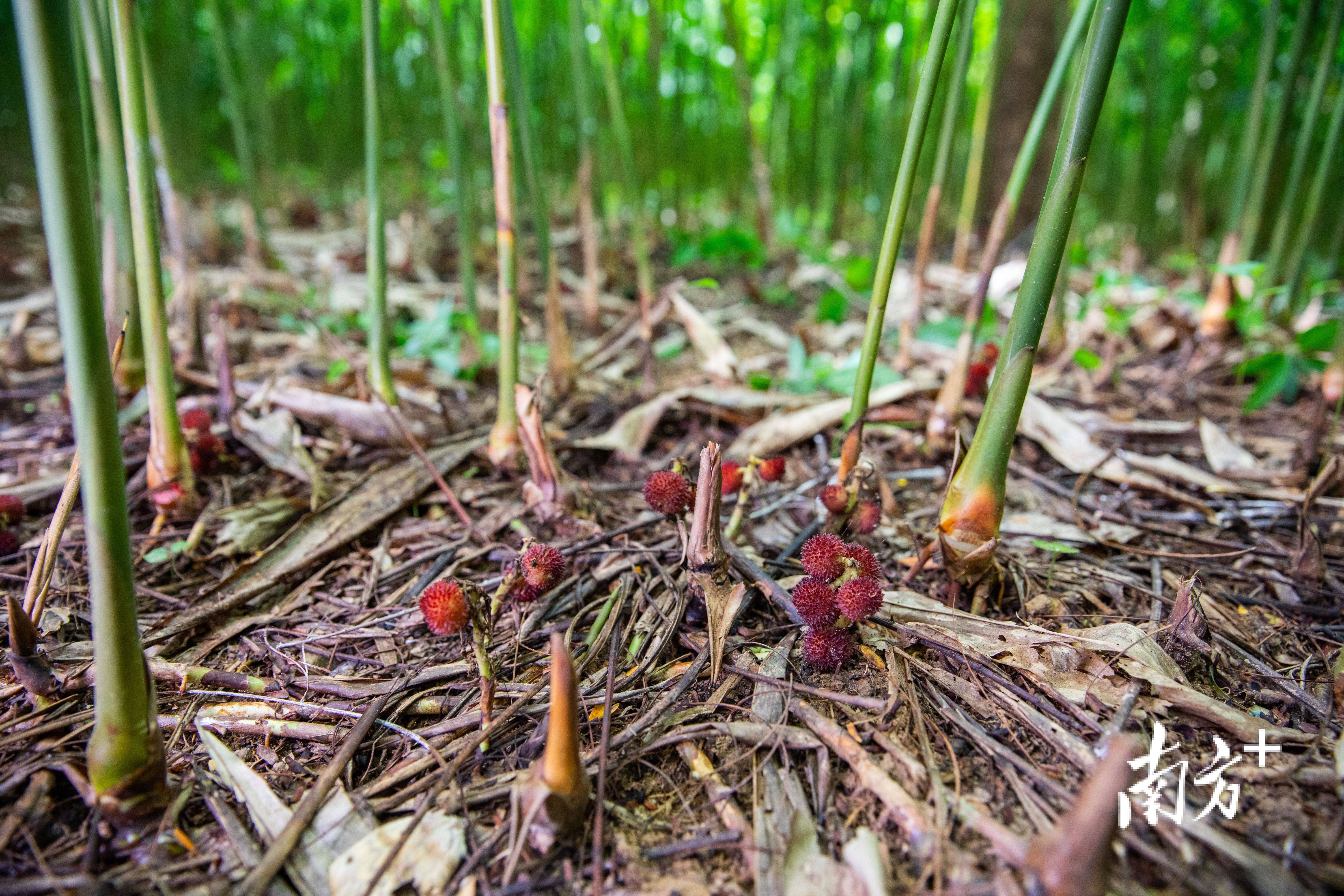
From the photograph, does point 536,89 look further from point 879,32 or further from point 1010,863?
point 1010,863

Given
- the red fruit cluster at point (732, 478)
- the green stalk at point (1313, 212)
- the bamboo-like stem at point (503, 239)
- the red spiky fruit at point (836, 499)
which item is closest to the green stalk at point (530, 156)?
the bamboo-like stem at point (503, 239)

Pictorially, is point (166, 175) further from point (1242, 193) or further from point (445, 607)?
point (1242, 193)

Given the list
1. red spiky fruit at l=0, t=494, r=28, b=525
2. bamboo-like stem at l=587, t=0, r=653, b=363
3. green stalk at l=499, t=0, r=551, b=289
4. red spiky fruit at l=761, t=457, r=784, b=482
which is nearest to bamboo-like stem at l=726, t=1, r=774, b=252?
bamboo-like stem at l=587, t=0, r=653, b=363

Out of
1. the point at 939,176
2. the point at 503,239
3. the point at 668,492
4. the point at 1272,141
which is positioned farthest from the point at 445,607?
the point at 1272,141

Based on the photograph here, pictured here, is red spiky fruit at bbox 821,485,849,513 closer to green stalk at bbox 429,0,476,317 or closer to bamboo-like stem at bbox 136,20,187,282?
green stalk at bbox 429,0,476,317

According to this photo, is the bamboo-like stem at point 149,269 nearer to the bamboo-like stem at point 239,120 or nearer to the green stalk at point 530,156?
the green stalk at point 530,156

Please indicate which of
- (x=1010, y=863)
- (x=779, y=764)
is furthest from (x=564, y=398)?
(x=1010, y=863)
